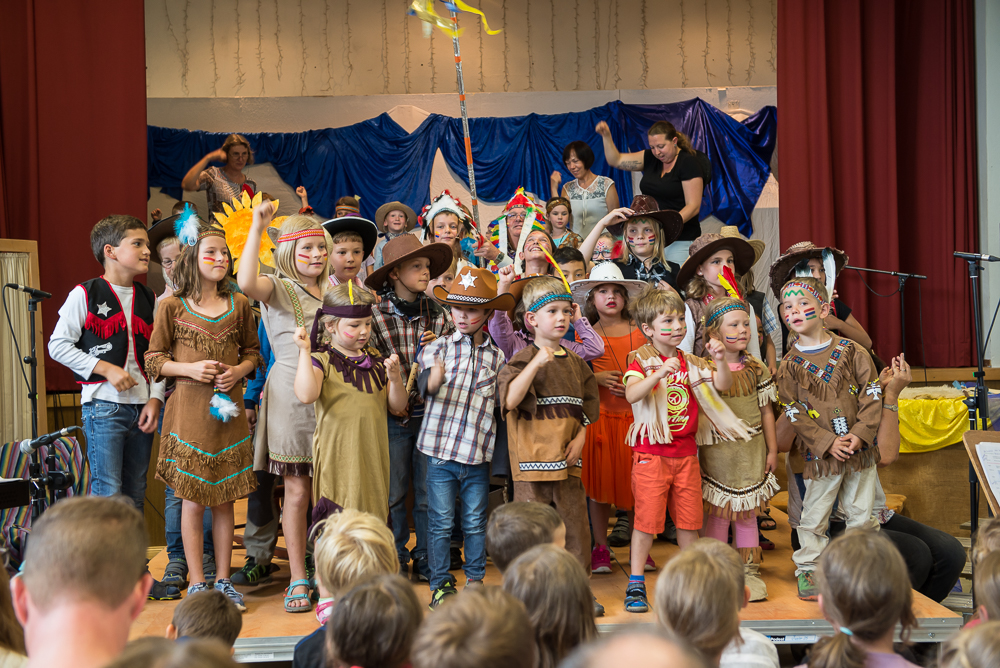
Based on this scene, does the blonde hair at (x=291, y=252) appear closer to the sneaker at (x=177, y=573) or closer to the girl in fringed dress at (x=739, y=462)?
the sneaker at (x=177, y=573)

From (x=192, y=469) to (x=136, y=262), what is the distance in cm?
101

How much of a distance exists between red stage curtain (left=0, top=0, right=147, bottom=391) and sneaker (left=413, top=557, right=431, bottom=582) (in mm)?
2970

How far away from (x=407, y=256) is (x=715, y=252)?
159cm

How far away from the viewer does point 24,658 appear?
1572 millimetres

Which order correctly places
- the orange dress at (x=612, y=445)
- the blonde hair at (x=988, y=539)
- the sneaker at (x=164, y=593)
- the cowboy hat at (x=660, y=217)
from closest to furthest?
the blonde hair at (x=988, y=539) < the sneaker at (x=164, y=593) < the orange dress at (x=612, y=445) < the cowboy hat at (x=660, y=217)

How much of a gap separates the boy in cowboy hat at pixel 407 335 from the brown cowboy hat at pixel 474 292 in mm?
168

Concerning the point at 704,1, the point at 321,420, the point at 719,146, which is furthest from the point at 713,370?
the point at 704,1

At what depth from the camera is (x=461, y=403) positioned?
11.3 feet

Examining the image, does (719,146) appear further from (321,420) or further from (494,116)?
(321,420)

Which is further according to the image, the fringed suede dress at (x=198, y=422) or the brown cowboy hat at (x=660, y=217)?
the brown cowboy hat at (x=660, y=217)

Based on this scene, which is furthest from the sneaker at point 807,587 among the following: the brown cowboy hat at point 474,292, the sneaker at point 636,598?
the brown cowboy hat at point 474,292

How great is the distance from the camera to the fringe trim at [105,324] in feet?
11.6

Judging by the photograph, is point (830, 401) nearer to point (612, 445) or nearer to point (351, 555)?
point (612, 445)

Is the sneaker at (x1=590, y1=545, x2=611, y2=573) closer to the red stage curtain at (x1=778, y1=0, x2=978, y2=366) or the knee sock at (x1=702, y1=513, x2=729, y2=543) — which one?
the knee sock at (x1=702, y1=513, x2=729, y2=543)
